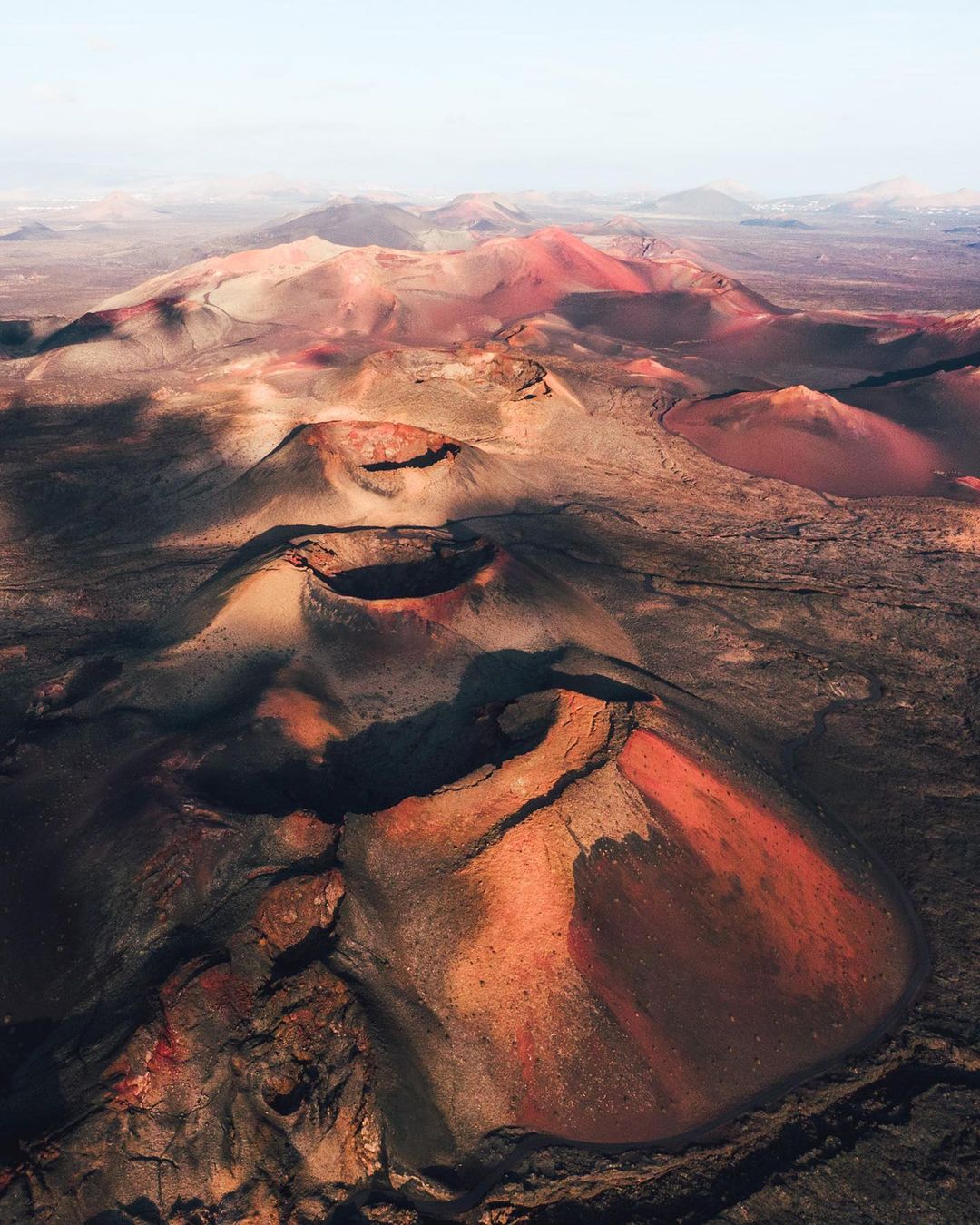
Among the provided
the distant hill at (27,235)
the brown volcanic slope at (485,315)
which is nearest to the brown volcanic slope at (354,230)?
the brown volcanic slope at (485,315)

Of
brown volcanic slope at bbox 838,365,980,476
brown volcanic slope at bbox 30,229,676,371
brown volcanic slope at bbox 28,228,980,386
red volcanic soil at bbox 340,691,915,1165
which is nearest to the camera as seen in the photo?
red volcanic soil at bbox 340,691,915,1165

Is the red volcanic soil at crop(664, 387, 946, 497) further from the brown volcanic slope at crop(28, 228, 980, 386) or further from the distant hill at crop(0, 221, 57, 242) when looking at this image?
the distant hill at crop(0, 221, 57, 242)

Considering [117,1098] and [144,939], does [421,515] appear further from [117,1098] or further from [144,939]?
[117,1098]

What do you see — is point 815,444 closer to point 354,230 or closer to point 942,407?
point 942,407

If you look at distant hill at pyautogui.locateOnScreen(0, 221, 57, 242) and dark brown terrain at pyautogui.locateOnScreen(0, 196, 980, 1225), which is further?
distant hill at pyautogui.locateOnScreen(0, 221, 57, 242)

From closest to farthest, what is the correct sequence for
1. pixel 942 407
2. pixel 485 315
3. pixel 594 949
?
pixel 594 949
pixel 942 407
pixel 485 315

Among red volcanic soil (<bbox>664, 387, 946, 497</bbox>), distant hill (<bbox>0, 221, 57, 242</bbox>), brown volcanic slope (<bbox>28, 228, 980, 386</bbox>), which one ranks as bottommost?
red volcanic soil (<bbox>664, 387, 946, 497</bbox>)

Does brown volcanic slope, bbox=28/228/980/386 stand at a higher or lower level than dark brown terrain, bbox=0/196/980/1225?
higher

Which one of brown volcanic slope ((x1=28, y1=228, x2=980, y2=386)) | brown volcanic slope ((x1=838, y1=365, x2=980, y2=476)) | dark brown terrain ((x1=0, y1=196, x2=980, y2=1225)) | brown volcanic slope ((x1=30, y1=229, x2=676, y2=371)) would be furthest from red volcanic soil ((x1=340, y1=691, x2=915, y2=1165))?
brown volcanic slope ((x1=30, y1=229, x2=676, y2=371))

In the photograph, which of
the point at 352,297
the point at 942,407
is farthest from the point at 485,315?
the point at 942,407
